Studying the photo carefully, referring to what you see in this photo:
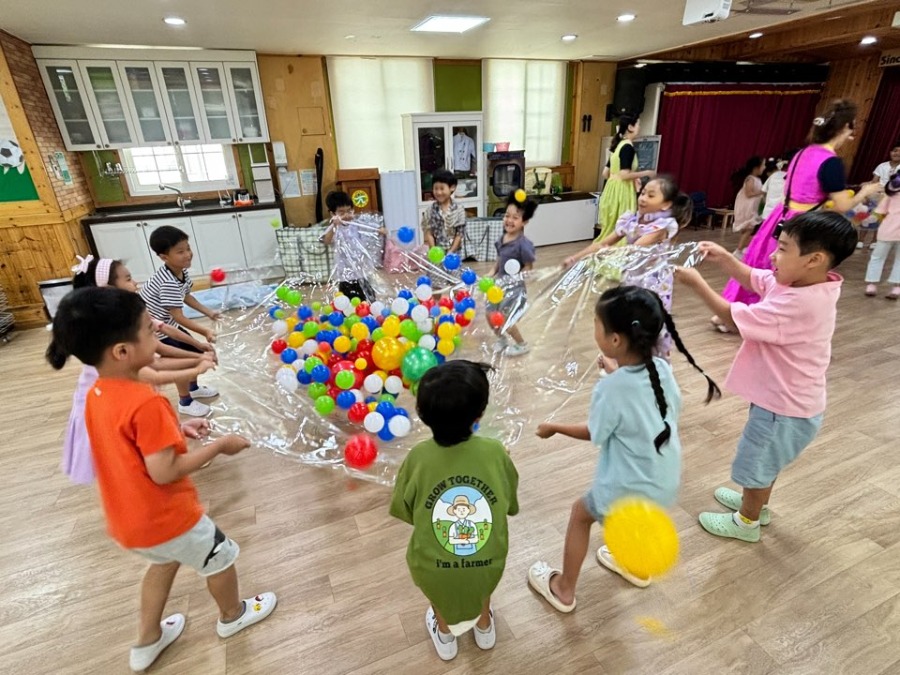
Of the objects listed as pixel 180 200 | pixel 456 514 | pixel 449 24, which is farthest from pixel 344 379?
pixel 180 200

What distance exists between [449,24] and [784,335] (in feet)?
12.7

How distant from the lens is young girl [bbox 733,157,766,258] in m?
5.34

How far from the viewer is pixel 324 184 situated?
18.4ft

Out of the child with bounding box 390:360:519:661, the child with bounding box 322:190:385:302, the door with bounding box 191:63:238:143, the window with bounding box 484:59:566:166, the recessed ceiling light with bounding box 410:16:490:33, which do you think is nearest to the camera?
the child with bounding box 390:360:519:661

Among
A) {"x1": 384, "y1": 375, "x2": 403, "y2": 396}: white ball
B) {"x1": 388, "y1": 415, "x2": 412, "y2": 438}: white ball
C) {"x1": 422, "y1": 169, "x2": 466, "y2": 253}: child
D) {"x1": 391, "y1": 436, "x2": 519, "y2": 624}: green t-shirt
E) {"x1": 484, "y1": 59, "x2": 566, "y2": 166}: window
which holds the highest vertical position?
{"x1": 484, "y1": 59, "x2": 566, "y2": 166}: window

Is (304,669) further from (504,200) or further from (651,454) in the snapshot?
(504,200)

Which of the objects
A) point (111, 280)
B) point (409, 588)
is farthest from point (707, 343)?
point (111, 280)

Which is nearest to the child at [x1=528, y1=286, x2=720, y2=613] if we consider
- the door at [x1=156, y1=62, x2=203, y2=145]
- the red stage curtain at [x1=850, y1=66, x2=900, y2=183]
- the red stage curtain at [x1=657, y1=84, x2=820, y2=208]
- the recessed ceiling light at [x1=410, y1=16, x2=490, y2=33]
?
the recessed ceiling light at [x1=410, y1=16, x2=490, y2=33]

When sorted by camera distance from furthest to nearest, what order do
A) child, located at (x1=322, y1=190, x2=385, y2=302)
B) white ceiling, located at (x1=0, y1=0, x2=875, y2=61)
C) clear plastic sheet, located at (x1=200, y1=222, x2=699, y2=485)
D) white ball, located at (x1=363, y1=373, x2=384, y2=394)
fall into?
white ceiling, located at (x1=0, y1=0, x2=875, y2=61)
child, located at (x1=322, y1=190, x2=385, y2=302)
clear plastic sheet, located at (x1=200, y1=222, x2=699, y2=485)
white ball, located at (x1=363, y1=373, x2=384, y2=394)

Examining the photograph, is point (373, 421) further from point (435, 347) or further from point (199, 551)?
point (199, 551)

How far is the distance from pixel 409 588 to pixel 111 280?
1609 mm

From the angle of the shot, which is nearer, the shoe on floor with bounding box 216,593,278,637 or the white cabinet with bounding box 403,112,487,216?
the shoe on floor with bounding box 216,593,278,637

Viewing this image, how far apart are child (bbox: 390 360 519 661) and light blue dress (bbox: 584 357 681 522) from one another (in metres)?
0.27

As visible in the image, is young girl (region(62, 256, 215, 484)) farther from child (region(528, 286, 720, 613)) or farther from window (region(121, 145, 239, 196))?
window (region(121, 145, 239, 196))
